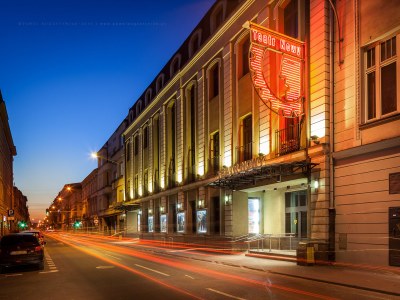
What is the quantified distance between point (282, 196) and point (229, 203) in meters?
3.48

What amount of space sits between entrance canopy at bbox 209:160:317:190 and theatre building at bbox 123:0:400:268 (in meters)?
0.06

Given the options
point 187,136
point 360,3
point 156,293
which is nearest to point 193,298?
point 156,293

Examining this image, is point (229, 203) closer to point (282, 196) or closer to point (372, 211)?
point (282, 196)

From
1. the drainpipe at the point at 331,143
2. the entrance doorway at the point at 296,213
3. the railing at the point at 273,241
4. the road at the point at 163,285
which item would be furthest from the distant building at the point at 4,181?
the drainpipe at the point at 331,143

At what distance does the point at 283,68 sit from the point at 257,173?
5.09m

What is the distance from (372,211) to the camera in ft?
53.4

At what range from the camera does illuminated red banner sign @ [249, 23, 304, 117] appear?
1909 cm

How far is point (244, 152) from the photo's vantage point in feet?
85.3

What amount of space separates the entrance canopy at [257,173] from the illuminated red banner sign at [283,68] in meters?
2.25

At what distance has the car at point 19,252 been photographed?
1800 centimetres

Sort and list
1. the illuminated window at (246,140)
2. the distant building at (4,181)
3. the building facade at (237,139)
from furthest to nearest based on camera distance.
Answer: the distant building at (4,181), the illuminated window at (246,140), the building facade at (237,139)

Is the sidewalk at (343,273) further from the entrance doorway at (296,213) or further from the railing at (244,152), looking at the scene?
the railing at (244,152)

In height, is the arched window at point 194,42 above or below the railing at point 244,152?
above

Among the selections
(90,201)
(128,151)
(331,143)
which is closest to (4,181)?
(128,151)
